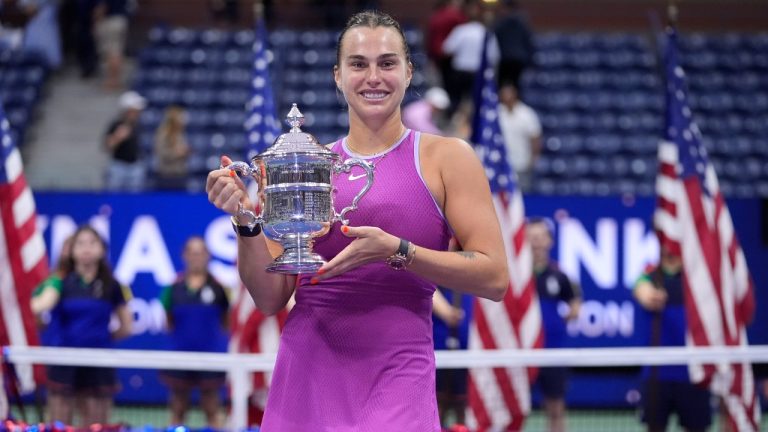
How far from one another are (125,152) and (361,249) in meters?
9.28

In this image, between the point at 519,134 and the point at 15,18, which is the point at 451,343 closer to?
the point at 519,134

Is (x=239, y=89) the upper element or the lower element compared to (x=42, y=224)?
upper

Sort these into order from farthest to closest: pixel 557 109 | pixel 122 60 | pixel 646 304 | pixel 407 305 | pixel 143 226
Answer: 1. pixel 122 60
2. pixel 557 109
3. pixel 143 226
4. pixel 646 304
5. pixel 407 305

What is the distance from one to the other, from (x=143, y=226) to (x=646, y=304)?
4.44 m

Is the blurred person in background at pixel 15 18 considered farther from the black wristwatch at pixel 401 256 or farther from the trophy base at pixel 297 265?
the black wristwatch at pixel 401 256

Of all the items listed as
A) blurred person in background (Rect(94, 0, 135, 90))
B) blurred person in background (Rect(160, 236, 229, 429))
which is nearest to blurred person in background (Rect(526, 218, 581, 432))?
blurred person in background (Rect(160, 236, 229, 429))

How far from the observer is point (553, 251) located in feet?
33.9

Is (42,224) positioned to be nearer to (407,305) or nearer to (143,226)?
(143,226)

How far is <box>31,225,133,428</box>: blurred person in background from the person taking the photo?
8156mm

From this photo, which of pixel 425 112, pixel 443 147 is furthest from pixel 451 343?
pixel 443 147

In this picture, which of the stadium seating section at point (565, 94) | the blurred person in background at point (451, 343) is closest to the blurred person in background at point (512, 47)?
the stadium seating section at point (565, 94)

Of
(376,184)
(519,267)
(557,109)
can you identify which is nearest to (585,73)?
(557,109)

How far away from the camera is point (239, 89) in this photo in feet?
46.2

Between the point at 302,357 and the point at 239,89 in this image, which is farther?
the point at 239,89
